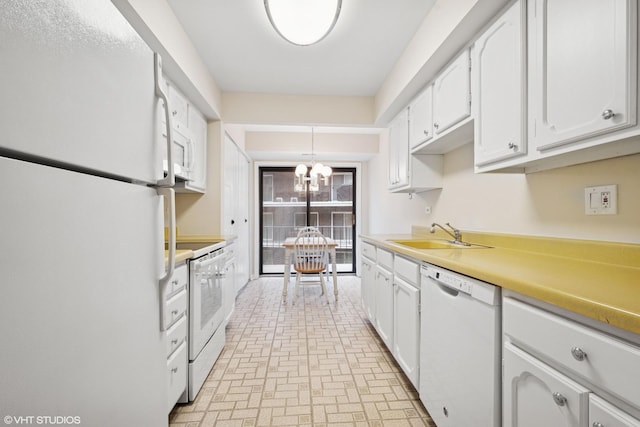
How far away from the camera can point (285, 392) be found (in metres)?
1.70

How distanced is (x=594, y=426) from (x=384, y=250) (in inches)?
60.8

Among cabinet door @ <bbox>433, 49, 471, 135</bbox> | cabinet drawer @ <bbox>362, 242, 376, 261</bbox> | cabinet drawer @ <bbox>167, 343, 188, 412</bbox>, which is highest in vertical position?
cabinet door @ <bbox>433, 49, 471, 135</bbox>

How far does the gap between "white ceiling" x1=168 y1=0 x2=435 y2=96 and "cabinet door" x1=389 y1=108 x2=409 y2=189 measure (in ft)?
1.48

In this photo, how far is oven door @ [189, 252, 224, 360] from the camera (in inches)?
64.5

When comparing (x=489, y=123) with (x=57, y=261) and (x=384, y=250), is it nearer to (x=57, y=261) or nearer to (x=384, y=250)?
(x=384, y=250)

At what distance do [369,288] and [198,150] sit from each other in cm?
209

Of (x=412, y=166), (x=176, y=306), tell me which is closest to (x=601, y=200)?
(x=412, y=166)

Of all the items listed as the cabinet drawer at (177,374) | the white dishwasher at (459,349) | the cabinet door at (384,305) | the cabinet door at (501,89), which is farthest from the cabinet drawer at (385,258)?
the cabinet drawer at (177,374)

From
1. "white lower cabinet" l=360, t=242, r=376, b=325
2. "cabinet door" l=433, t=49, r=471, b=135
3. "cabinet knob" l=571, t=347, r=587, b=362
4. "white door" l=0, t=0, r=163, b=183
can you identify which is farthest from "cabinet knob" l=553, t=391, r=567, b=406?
"white lower cabinet" l=360, t=242, r=376, b=325

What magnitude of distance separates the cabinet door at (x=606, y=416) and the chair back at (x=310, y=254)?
292 centimetres

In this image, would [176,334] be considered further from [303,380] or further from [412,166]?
[412,166]

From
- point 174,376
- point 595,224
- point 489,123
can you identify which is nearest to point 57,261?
point 174,376

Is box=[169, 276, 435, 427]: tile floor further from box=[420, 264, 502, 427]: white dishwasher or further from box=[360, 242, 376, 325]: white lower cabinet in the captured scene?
box=[420, 264, 502, 427]: white dishwasher

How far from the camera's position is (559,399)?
693mm
